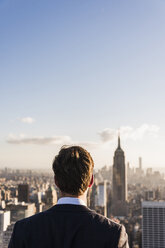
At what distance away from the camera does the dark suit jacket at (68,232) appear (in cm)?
50

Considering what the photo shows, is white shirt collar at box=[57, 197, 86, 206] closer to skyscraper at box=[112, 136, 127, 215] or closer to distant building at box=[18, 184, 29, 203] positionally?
distant building at box=[18, 184, 29, 203]

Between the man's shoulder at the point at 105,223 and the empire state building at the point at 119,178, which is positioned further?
the empire state building at the point at 119,178

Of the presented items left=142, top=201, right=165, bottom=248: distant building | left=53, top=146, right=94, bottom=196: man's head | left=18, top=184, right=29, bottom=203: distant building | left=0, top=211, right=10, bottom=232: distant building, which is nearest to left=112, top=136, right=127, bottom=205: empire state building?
left=142, top=201, right=165, bottom=248: distant building

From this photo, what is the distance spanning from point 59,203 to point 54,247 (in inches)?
2.6

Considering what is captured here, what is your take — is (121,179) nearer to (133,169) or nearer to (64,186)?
(133,169)

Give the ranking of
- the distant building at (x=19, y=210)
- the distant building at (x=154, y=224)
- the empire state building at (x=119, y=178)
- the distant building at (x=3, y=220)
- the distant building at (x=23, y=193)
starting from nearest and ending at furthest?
the distant building at (x=3, y=220), the distant building at (x=19, y=210), the distant building at (x=154, y=224), the distant building at (x=23, y=193), the empire state building at (x=119, y=178)

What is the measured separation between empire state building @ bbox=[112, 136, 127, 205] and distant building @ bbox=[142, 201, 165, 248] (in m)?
5.76

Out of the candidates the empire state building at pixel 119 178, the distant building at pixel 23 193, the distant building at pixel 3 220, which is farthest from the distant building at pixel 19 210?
the empire state building at pixel 119 178

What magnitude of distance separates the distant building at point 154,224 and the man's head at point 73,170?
608 inches

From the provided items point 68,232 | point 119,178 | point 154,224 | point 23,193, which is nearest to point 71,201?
point 68,232

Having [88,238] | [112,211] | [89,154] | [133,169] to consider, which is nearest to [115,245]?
[88,238]

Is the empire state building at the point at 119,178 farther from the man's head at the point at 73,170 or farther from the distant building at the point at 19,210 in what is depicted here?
the man's head at the point at 73,170

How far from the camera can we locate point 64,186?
541 millimetres

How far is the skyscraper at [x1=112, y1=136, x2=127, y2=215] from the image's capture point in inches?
823
